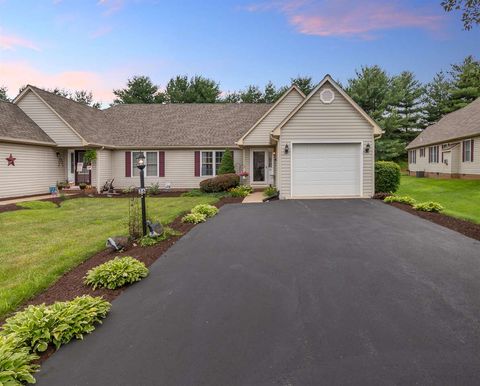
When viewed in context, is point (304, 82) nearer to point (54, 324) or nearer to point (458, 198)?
point (458, 198)

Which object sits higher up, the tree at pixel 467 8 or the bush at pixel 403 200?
the tree at pixel 467 8

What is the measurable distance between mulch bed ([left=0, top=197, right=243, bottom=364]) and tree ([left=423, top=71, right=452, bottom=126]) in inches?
1838

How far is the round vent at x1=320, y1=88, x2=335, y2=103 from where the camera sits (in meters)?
13.5

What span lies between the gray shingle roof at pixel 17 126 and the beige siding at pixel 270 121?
10.8 m

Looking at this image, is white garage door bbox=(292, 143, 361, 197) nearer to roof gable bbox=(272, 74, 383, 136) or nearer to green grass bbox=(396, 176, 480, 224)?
roof gable bbox=(272, 74, 383, 136)

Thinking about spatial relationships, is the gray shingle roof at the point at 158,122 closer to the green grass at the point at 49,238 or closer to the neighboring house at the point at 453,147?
the green grass at the point at 49,238

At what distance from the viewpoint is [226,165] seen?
60.3 ft

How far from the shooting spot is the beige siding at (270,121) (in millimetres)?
17828

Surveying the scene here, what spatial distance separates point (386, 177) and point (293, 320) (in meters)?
12.6

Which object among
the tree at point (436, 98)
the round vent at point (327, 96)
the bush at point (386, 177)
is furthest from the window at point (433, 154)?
the tree at point (436, 98)

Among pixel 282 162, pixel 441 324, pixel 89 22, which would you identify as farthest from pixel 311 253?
pixel 89 22

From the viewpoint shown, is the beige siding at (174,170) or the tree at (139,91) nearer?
the beige siding at (174,170)

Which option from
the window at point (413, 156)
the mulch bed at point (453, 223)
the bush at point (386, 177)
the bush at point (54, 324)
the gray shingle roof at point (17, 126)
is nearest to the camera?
the bush at point (54, 324)

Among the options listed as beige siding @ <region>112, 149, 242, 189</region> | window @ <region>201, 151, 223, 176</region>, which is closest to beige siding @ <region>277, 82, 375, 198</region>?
beige siding @ <region>112, 149, 242, 189</region>
